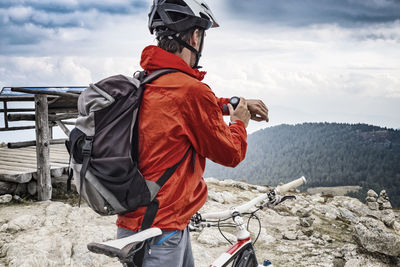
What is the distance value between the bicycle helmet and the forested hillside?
8572cm

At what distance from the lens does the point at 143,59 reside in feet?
6.75

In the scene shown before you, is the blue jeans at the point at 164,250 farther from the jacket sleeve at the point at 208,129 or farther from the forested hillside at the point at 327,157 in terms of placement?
the forested hillside at the point at 327,157

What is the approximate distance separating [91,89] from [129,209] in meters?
0.75

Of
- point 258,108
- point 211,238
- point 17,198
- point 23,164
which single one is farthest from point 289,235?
point 23,164

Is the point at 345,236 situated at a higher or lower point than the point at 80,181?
lower

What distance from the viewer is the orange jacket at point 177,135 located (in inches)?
70.7

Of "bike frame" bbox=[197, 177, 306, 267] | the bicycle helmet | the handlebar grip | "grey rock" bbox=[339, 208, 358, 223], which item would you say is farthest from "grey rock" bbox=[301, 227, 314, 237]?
the bicycle helmet

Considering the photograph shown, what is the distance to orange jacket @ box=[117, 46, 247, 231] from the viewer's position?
5.89 feet

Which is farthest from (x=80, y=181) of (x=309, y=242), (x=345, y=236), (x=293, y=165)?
(x=293, y=165)

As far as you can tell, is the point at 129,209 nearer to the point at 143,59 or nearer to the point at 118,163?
the point at 118,163

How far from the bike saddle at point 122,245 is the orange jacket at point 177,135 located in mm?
102

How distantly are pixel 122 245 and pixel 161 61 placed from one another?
1.12 m

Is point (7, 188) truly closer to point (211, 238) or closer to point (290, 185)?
point (211, 238)

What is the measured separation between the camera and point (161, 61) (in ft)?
6.41
